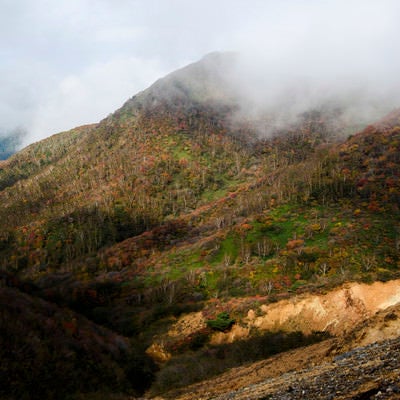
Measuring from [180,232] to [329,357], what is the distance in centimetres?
7543

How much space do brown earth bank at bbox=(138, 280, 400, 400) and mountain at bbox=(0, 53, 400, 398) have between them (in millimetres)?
1846

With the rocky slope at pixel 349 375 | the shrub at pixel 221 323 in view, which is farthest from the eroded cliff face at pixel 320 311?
the rocky slope at pixel 349 375

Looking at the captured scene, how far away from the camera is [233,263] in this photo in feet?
202

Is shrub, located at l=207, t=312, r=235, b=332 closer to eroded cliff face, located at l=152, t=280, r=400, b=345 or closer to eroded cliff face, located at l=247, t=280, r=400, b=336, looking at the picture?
eroded cliff face, located at l=152, t=280, r=400, b=345

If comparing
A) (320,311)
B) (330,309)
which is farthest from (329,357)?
(330,309)

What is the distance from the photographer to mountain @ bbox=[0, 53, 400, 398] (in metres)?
33.2

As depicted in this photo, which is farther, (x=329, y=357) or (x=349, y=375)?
(x=329, y=357)

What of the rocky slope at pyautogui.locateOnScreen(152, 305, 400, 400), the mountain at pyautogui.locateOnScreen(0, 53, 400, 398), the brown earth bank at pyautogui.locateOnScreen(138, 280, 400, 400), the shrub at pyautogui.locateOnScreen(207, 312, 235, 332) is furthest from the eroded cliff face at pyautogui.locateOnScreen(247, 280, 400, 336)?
the rocky slope at pyautogui.locateOnScreen(152, 305, 400, 400)

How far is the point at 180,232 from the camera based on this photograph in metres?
91.6

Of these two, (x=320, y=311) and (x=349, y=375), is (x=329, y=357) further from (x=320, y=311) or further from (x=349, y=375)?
(x=320, y=311)

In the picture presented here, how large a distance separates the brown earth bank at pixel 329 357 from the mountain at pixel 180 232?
185 centimetres

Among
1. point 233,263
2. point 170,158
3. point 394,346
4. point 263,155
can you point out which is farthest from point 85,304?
point 263,155

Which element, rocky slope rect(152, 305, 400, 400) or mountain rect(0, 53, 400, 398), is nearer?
rocky slope rect(152, 305, 400, 400)

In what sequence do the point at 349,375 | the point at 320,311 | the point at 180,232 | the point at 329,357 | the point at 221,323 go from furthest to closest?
the point at 180,232 < the point at 221,323 < the point at 320,311 < the point at 329,357 < the point at 349,375
